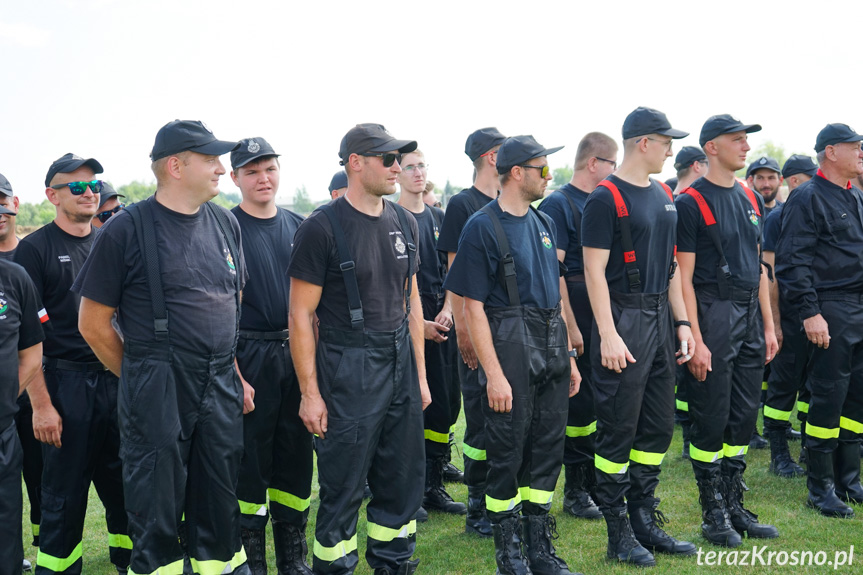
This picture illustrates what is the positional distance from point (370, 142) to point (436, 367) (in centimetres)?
272

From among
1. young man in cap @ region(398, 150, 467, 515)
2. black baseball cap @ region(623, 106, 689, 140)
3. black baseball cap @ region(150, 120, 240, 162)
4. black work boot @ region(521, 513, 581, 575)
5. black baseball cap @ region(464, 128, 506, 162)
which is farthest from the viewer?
young man in cap @ region(398, 150, 467, 515)

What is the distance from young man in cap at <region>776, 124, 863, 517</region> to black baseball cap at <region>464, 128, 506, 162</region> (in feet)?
8.43

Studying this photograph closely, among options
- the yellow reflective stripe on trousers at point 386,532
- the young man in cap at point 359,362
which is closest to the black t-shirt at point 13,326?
the young man in cap at point 359,362

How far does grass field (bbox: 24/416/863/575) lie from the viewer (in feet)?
16.7

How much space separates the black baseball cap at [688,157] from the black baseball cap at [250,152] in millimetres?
5385

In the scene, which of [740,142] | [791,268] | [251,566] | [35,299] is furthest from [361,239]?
[791,268]

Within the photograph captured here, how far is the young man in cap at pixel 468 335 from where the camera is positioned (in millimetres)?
5344

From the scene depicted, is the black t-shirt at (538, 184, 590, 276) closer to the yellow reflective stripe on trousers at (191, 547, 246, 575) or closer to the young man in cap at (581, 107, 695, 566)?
the young man in cap at (581, 107, 695, 566)

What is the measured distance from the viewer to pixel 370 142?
441 cm

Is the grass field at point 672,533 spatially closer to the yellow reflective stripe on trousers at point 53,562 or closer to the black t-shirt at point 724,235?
the yellow reflective stripe on trousers at point 53,562

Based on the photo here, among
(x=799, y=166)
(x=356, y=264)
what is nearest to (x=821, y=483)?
(x=799, y=166)

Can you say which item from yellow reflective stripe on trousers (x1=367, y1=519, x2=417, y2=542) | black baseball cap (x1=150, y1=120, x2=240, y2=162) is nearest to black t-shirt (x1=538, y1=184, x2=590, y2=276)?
yellow reflective stripe on trousers (x1=367, y1=519, x2=417, y2=542)

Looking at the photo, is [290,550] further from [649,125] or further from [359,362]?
[649,125]

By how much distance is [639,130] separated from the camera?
17.2 ft
